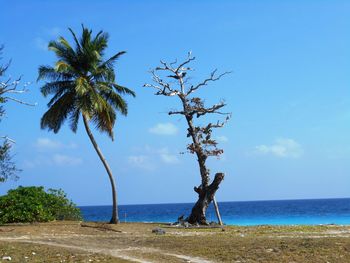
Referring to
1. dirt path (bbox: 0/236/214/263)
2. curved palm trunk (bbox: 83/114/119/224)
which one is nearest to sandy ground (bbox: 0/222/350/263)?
Result: dirt path (bbox: 0/236/214/263)

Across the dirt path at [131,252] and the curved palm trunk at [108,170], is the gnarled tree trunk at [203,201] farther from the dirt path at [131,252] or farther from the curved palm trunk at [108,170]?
the dirt path at [131,252]

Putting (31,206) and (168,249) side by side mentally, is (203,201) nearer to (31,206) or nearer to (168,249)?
(31,206)

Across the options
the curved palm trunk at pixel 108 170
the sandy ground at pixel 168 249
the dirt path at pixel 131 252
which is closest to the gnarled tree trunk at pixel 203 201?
the curved palm trunk at pixel 108 170

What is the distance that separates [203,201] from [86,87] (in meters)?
10.4

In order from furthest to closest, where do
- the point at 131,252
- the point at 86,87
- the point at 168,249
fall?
1. the point at 86,87
2. the point at 168,249
3. the point at 131,252

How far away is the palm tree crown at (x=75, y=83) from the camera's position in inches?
1300

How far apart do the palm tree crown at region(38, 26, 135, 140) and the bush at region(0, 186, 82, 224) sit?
4376mm

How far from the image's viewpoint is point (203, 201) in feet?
114

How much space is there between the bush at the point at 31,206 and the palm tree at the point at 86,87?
432cm

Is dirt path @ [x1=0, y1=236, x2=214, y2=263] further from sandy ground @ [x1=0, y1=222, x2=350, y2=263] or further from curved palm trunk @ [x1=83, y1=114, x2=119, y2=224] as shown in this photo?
curved palm trunk @ [x1=83, y1=114, x2=119, y2=224]

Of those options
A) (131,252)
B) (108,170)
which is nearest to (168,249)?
(131,252)

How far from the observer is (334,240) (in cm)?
1988

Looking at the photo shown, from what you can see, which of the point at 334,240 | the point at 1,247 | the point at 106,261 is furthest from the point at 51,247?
the point at 334,240

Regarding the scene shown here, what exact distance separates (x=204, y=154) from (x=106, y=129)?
6.55m
